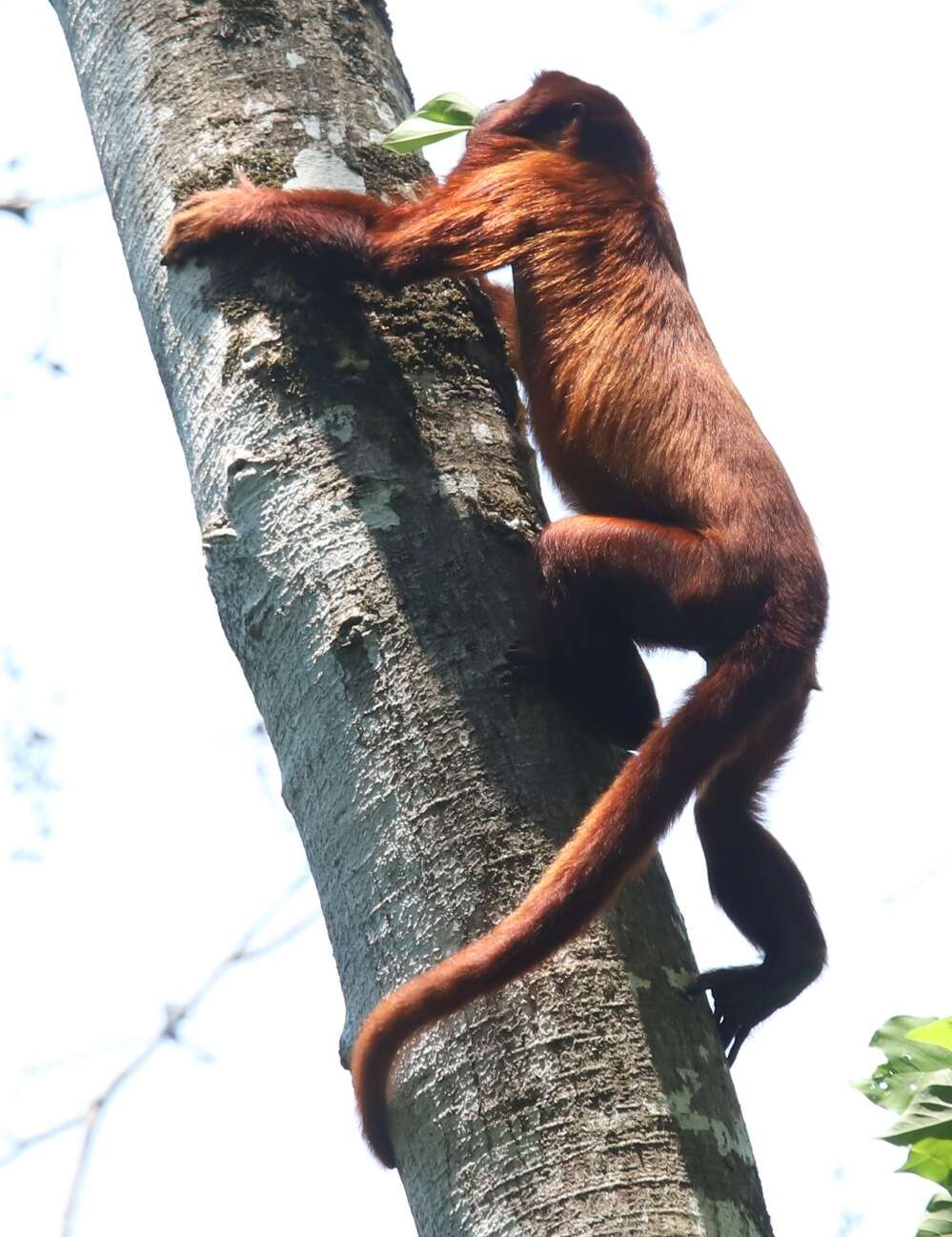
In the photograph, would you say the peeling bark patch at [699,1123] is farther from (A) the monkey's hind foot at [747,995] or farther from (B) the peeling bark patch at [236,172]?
(B) the peeling bark patch at [236,172]

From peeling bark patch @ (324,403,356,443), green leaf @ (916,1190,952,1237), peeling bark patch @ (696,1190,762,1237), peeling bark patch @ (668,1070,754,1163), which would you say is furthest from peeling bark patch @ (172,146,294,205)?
green leaf @ (916,1190,952,1237)

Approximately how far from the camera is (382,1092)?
88.0 inches

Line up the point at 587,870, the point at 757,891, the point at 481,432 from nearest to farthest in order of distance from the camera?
the point at 587,870 → the point at 481,432 → the point at 757,891

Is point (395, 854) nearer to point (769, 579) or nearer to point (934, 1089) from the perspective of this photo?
point (934, 1089)

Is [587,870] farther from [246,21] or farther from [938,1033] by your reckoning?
[246,21]

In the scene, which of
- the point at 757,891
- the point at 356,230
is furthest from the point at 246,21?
the point at 757,891

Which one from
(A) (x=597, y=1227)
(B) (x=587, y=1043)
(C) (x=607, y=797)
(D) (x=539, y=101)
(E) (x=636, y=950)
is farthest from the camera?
(D) (x=539, y=101)

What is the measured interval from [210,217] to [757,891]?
6.51 ft

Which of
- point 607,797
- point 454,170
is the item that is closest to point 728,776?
point 607,797

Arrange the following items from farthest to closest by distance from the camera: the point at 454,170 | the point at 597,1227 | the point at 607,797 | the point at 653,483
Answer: the point at 454,170, the point at 653,483, the point at 607,797, the point at 597,1227

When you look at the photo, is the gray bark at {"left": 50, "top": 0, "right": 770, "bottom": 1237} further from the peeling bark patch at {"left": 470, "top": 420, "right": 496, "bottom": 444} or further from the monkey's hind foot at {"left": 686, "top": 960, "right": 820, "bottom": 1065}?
the monkey's hind foot at {"left": 686, "top": 960, "right": 820, "bottom": 1065}

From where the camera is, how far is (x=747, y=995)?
338 centimetres

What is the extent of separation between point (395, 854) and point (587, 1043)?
1.42 feet

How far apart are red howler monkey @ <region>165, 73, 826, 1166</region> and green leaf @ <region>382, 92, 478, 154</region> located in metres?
0.15
